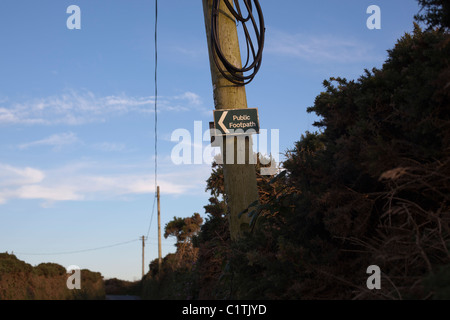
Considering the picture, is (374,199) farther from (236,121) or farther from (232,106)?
(232,106)

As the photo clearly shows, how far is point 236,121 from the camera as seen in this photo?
612cm

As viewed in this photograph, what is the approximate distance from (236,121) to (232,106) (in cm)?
23

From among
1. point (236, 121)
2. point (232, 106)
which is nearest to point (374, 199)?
point (236, 121)

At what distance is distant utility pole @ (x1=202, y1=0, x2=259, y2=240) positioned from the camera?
5973 millimetres

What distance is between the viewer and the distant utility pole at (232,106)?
5973 mm

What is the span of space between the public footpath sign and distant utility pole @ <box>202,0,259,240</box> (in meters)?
0.10

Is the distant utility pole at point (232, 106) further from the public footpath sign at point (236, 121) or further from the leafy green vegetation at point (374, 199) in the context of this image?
the leafy green vegetation at point (374, 199)

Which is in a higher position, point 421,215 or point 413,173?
point 413,173

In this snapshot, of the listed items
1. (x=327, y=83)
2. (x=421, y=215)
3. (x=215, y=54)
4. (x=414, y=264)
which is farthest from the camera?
(x=215, y=54)

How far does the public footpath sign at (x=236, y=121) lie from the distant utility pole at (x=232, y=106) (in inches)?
3.9

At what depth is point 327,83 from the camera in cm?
585
